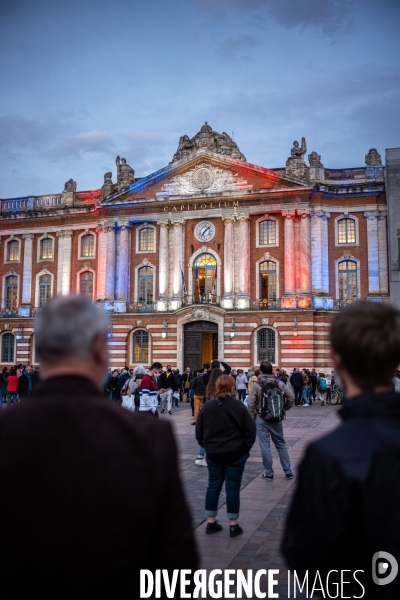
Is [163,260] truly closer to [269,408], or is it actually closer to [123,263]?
[123,263]

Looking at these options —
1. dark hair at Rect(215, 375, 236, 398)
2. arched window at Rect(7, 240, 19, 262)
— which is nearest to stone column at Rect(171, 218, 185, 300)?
arched window at Rect(7, 240, 19, 262)

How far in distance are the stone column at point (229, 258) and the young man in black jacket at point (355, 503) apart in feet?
109

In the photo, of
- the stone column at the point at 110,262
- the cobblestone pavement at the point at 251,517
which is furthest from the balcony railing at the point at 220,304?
the cobblestone pavement at the point at 251,517

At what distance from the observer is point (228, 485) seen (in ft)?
23.1

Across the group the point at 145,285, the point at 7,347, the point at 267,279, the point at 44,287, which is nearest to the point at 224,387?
the point at 267,279

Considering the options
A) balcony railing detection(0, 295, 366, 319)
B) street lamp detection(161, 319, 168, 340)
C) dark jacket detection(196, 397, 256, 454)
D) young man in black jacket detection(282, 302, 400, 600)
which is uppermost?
balcony railing detection(0, 295, 366, 319)

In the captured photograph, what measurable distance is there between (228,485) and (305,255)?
94.5 feet

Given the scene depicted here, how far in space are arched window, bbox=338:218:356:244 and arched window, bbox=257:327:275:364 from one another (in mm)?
7139

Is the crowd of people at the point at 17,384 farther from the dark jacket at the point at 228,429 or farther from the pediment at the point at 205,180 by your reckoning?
the pediment at the point at 205,180

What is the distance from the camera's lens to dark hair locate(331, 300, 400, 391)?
2400mm

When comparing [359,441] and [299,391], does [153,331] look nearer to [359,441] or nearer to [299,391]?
[299,391]

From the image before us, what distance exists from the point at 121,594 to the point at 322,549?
0.77m

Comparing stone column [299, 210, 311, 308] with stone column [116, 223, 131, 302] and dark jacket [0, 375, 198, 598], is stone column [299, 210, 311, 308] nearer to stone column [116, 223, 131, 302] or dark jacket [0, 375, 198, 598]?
stone column [116, 223, 131, 302]

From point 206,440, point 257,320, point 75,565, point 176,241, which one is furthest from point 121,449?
point 176,241
